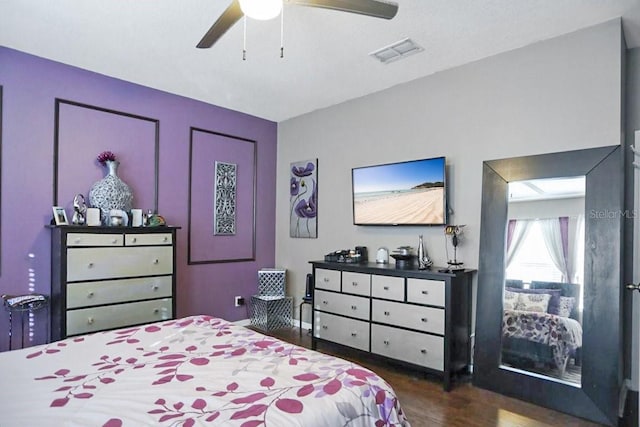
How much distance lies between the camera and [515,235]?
9.59 ft

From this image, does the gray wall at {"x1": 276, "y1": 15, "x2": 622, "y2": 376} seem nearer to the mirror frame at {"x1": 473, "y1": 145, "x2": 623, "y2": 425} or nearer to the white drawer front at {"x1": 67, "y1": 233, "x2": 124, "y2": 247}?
the mirror frame at {"x1": 473, "y1": 145, "x2": 623, "y2": 425}

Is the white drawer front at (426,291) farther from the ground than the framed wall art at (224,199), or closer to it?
closer to it

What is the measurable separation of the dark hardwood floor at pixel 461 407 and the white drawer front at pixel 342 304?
1.85 feet

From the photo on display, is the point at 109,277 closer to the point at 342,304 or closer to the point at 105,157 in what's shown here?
the point at 105,157

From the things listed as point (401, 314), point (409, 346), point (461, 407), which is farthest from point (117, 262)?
point (461, 407)

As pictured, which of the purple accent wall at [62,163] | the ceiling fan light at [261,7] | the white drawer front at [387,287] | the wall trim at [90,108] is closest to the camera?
the ceiling fan light at [261,7]

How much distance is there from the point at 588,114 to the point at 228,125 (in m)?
3.65

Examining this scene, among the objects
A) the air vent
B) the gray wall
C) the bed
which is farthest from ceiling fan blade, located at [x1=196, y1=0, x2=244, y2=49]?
the gray wall

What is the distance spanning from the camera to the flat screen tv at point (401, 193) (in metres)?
3.39

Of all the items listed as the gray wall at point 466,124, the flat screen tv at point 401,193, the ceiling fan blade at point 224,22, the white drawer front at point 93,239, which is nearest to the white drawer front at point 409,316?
the gray wall at point 466,124

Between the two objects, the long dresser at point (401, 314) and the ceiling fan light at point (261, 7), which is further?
the long dresser at point (401, 314)

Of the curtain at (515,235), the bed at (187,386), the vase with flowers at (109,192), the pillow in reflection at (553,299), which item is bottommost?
the bed at (187,386)

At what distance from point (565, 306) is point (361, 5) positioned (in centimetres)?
241

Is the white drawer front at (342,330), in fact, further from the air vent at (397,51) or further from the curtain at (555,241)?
the air vent at (397,51)
